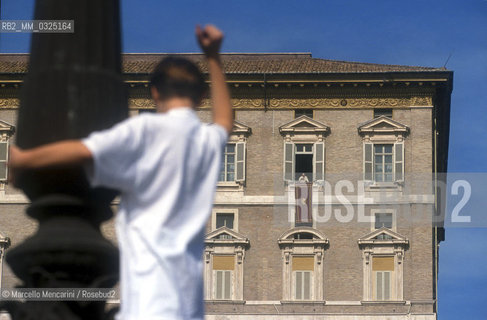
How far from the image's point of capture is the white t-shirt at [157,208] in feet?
13.4

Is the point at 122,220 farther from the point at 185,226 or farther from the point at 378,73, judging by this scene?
the point at 378,73

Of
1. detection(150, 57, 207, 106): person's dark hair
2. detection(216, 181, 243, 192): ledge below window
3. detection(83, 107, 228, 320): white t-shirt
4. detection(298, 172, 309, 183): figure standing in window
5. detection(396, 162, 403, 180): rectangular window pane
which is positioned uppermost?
detection(396, 162, 403, 180): rectangular window pane

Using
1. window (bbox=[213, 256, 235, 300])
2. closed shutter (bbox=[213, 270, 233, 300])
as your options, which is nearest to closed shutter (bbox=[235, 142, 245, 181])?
window (bbox=[213, 256, 235, 300])

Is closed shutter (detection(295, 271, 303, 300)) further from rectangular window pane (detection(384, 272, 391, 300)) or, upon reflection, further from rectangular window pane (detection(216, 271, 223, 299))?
rectangular window pane (detection(384, 272, 391, 300))

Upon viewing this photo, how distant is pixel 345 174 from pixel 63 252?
44.2 metres

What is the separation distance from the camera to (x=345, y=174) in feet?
159

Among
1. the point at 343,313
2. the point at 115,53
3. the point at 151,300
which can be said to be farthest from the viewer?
the point at 343,313

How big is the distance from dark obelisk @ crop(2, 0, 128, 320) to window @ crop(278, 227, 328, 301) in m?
41.9

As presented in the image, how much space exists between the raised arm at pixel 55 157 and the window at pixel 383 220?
1742 inches

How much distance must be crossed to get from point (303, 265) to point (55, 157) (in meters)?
43.0

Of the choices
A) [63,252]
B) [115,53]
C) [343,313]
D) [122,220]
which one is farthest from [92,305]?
[343,313]

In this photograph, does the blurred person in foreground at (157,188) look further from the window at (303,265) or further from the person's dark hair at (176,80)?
the window at (303,265)

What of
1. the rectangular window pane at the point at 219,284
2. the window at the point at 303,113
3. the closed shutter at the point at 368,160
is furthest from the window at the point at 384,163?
the rectangular window pane at the point at 219,284

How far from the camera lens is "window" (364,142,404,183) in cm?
4809
